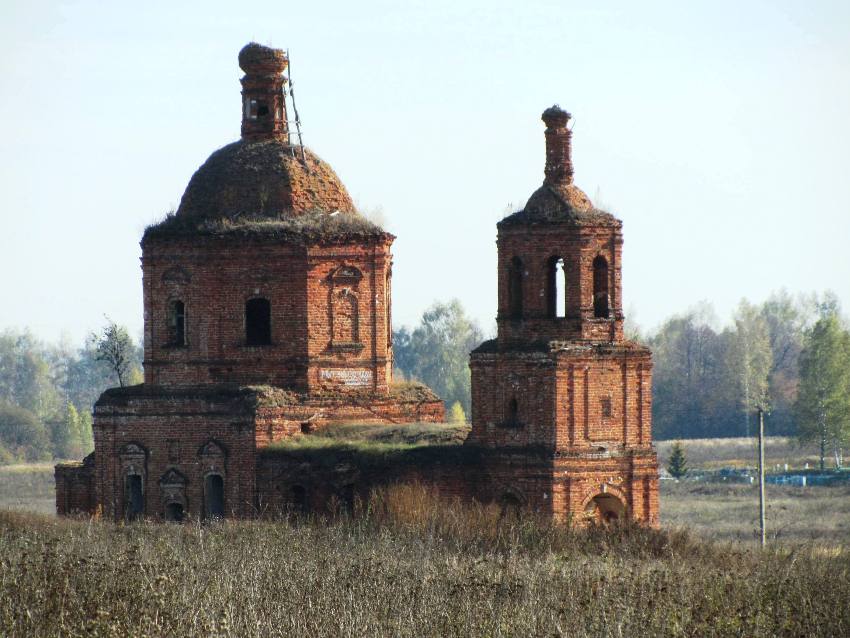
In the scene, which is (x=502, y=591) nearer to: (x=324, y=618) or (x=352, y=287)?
(x=324, y=618)

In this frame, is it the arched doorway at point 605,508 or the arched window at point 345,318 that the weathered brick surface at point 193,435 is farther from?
the arched doorway at point 605,508

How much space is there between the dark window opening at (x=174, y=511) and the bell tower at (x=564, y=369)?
5.08 meters

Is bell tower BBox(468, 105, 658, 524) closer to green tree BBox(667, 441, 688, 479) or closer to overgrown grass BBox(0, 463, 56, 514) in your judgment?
overgrown grass BBox(0, 463, 56, 514)

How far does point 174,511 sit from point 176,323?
124 inches

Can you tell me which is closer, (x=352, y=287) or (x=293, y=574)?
(x=293, y=574)

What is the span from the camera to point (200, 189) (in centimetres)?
3406

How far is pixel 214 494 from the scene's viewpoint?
3238 cm

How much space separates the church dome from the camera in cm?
3372

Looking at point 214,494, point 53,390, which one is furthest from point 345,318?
point 53,390

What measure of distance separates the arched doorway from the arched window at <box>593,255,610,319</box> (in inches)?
106

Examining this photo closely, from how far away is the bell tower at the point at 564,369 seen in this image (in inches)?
1172

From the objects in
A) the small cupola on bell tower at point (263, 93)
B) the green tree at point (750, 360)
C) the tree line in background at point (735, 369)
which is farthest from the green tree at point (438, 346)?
the small cupola on bell tower at point (263, 93)

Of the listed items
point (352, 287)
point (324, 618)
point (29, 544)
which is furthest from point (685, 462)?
point (324, 618)

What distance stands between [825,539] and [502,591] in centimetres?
1743
